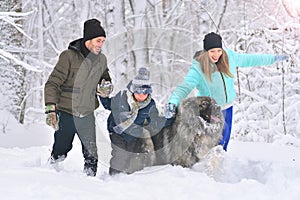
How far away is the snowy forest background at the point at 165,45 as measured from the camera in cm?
651

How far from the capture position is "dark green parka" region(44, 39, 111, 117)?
11.0ft

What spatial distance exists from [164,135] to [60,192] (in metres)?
1.37

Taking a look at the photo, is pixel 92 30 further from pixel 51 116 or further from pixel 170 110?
pixel 170 110

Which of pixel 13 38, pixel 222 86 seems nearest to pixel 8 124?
pixel 13 38

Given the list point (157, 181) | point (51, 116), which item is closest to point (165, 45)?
point (51, 116)

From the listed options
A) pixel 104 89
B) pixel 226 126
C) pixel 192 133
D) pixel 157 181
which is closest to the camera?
pixel 157 181

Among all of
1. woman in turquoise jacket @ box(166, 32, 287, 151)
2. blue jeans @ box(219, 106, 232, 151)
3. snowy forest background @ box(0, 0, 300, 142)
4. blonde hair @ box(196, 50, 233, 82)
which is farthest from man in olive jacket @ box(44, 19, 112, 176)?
snowy forest background @ box(0, 0, 300, 142)

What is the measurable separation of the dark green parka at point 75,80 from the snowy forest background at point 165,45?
4.80 feet

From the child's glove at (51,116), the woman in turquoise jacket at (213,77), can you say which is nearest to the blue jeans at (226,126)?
the woman in turquoise jacket at (213,77)

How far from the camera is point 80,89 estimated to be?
136 inches

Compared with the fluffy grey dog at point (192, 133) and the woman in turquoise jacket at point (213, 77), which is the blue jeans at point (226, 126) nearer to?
the woman in turquoise jacket at point (213, 77)

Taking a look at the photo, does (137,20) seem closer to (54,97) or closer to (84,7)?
(84,7)

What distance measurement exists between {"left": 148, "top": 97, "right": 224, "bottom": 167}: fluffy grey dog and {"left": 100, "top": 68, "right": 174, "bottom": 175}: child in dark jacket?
0.21 meters

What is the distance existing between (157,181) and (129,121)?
2.32 ft
